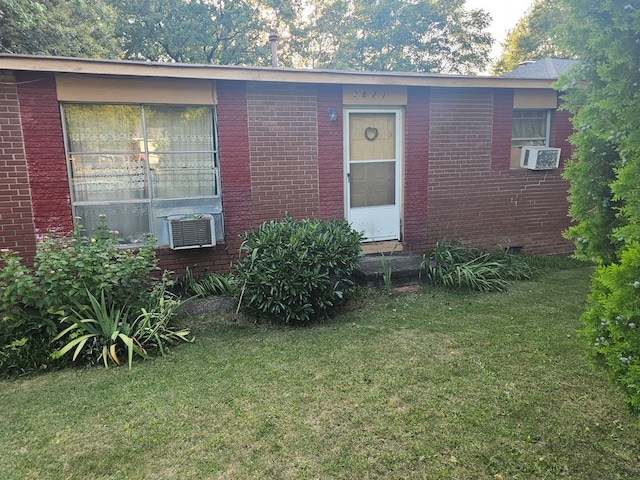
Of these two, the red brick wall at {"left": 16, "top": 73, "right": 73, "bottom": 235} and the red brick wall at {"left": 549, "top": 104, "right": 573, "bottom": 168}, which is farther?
the red brick wall at {"left": 549, "top": 104, "right": 573, "bottom": 168}

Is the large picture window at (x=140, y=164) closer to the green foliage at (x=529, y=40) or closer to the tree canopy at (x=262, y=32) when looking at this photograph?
the tree canopy at (x=262, y=32)

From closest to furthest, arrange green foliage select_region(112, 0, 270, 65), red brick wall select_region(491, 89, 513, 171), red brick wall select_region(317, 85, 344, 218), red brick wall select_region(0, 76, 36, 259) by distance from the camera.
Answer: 1. red brick wall select_region(0, 76, 36, 259)
2. red brick wall select_region(317, 85, 344, 218)
3. red brick wall select_region(491, 89, 513, 171)
4. green foliage select_region(112, 0, 270, 65)

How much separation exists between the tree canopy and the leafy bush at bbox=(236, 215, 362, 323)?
37.9 feet

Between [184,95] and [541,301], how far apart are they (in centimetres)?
512

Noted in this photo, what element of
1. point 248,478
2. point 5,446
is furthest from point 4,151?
point 248,478

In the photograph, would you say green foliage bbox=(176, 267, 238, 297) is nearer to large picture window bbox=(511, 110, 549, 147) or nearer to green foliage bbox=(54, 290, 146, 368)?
green foliage bbox=(54, 290, 146, 368)

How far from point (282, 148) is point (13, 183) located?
129 inches

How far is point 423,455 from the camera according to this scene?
2582 millimetres

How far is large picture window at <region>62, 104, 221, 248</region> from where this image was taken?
566 cm

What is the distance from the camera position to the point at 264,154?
6301 millimetres

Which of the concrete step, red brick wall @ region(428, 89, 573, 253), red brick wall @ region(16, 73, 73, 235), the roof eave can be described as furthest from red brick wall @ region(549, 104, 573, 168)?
red brick wall @ region(16, 73, 73, 235)

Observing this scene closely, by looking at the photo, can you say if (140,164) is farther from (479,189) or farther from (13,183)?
(479,189)

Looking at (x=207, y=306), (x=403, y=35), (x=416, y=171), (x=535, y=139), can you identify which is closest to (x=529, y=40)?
(x=403, y=35)

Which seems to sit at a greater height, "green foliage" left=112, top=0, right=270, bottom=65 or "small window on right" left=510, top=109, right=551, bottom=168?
"green foliage" left=112, top=0, right=270, bottom=65
